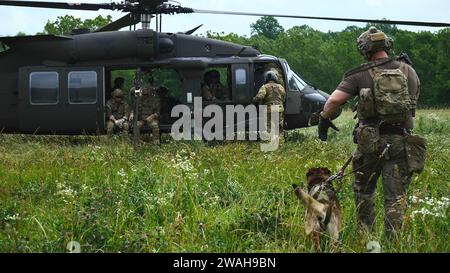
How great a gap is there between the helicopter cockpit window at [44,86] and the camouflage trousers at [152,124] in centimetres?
180

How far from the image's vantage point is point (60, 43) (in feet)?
42.2

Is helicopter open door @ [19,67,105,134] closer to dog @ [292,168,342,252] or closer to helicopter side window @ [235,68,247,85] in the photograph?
helicopter side window @ [235,68,247,85]

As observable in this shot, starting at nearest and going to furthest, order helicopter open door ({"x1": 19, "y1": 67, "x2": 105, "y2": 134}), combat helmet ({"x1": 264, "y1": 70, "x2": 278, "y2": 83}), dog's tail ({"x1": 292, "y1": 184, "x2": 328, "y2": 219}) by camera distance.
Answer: dog's tail ({"x1": 292, "y1": 184, "x2": 328, "y2": 219}), combat helmet ({"x1": 264, "y1": 70, "x2": 278, "y2": 83}), helicopter open door ({"x1": 19, "y1": 67, "x2": 105, "y2": 134})

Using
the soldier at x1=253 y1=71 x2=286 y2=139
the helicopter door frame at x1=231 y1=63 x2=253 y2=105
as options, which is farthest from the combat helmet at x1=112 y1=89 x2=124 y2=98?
the soldier at x1=253 y1=71 x2=286 y2=139

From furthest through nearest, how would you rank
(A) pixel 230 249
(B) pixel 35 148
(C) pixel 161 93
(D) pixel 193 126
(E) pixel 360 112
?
(C) pixel 161 93 → (D) pixel 193 126 → (B) pixel 35 148 → (E) pixel 360 112 → (A) pixel 230 249

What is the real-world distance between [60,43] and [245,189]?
7349 mm

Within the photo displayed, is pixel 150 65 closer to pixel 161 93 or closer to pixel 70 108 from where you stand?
pixel 161 93

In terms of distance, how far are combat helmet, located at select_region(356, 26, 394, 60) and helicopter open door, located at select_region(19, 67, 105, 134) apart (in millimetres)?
7946

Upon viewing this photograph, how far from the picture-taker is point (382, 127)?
18.1 feet

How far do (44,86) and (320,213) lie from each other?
30.6 feet

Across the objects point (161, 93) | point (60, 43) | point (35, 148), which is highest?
point (60, 43)

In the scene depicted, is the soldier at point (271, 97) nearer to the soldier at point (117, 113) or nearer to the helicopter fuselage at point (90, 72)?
the helicopter fuselage at point (90, 72)

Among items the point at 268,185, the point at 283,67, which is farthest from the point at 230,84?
the point at 268,185

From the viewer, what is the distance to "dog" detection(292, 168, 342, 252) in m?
4.63
